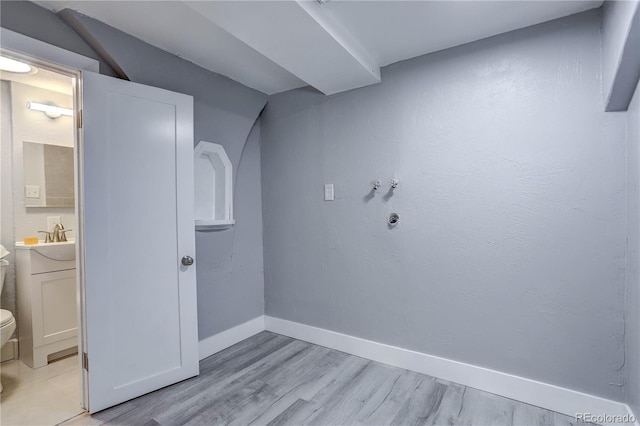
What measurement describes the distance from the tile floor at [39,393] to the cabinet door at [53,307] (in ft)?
0.72

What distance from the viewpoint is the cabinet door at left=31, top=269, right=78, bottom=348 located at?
238 cm

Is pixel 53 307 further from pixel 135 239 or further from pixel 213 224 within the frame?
pixel 213 224

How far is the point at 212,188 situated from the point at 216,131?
1.58ft

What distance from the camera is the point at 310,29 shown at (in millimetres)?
1679

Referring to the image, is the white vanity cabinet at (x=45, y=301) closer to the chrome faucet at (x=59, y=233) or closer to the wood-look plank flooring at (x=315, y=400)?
the chrome faucet at (x=59, y=233)

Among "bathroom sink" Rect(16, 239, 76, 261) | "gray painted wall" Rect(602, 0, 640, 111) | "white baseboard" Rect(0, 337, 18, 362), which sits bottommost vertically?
"white baseboard" Rect(0, 337, 18, 362)

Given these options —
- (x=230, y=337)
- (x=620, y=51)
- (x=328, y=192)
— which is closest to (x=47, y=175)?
(x=230, y=337)

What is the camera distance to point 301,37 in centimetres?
175

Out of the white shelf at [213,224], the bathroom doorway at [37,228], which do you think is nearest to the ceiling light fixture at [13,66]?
the bathroom doorway at [37,228]

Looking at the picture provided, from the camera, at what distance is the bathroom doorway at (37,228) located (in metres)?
2.36

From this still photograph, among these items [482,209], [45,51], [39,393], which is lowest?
[39,393]

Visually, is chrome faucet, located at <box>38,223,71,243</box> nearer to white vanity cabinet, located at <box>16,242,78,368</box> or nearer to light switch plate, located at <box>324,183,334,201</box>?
white vanity cabinet, located at <box>16,242,78,368</box>

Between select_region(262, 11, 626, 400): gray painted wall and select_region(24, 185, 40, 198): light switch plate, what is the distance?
230 cm

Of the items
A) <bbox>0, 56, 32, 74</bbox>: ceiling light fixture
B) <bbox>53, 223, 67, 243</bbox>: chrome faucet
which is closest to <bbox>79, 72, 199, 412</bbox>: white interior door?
<bbox>0, 56, 32, 74</bbox>: ceiling light fixture
